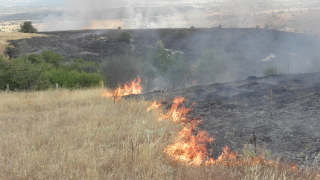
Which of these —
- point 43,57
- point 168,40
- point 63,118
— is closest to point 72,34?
point 168,40

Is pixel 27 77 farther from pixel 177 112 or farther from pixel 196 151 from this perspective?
pixel 196 151

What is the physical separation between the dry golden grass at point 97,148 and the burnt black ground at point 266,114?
1.43 meters

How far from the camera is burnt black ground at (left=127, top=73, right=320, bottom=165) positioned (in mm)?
7648

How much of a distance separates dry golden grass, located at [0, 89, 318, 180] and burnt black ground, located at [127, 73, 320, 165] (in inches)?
56.1

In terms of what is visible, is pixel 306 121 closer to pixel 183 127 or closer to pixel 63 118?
pixel 183 127

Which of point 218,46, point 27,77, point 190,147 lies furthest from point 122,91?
point 218,46

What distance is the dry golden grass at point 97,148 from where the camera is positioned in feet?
18.7

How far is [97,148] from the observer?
718cm

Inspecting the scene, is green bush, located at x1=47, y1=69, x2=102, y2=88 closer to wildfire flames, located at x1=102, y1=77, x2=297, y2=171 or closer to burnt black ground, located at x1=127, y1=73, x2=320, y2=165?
burnt black ground, located at x1=127, y1=73, x2=320, y2=165

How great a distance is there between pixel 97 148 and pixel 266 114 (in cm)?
657

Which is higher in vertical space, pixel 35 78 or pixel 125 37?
pixel 125 37

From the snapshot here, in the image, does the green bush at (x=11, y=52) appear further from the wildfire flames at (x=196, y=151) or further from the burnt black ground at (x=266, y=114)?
the wildfire flames at (x=196, y=151)

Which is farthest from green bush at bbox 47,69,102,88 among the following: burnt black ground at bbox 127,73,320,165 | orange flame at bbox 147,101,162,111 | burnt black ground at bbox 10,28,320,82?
burnt black ground at bbox 10,28,320,82

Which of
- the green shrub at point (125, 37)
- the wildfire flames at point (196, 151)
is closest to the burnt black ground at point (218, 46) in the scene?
the green shrub at point (125, 37)
